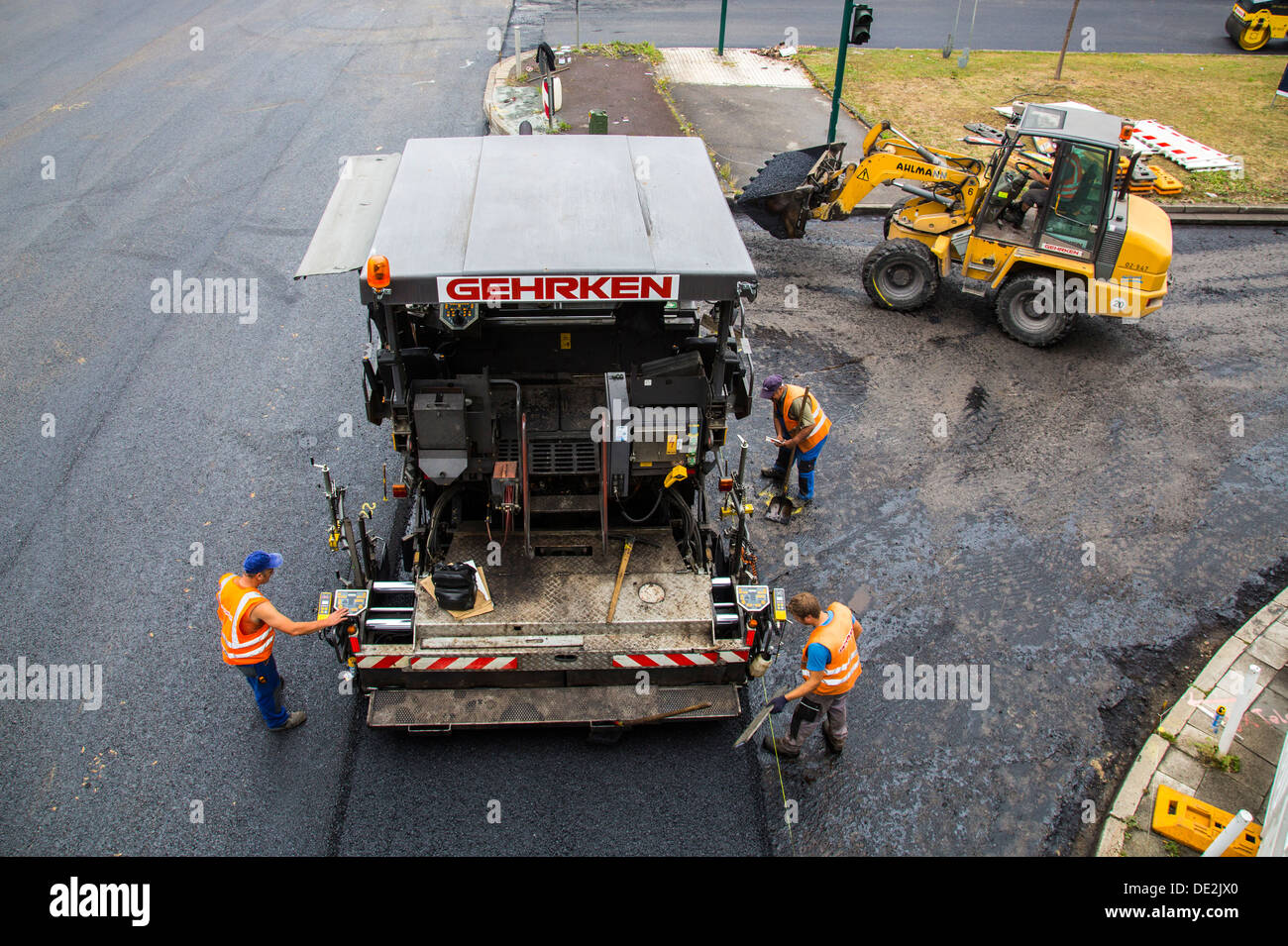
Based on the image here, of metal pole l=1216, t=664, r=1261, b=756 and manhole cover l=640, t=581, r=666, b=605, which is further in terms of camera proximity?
metal pole l=1216, t=664, r=1261, b=756

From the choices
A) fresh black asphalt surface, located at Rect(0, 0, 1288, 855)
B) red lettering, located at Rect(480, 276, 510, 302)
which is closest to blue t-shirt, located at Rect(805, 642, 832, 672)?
fresh black asphalt surface, located at Rect(0, 0, 1288, 855)

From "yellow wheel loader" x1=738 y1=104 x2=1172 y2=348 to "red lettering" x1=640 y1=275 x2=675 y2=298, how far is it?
6.37 m

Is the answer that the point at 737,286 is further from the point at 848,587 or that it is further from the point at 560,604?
the point at 848,587

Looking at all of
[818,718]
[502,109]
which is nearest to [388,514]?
[818,718]

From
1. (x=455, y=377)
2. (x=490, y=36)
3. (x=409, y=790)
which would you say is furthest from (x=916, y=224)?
(x=490, y=36)

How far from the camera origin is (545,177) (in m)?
5.67

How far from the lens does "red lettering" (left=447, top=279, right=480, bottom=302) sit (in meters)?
4.75

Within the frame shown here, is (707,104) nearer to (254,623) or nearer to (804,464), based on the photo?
(804,464)

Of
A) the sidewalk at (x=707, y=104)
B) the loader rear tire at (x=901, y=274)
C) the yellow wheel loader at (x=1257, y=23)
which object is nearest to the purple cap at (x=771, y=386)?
the loader rear tire at (x=901, y=274)

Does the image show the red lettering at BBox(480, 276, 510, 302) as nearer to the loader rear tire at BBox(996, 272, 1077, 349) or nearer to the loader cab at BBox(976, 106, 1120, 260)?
the loader cab at BBox(976, 106, 1120, 260)

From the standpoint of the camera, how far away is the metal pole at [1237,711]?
5.68m

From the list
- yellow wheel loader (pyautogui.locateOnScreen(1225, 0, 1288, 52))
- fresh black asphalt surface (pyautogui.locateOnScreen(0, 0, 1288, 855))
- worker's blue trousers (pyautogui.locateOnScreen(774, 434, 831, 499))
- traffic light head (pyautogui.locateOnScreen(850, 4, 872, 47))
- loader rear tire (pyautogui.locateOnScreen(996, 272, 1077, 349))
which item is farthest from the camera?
yellow wheel loader (pyautogui.locateOnScreen(1225, 0, 1288, 52))

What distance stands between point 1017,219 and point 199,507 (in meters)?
9.25

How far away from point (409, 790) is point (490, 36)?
17801 millimetres
